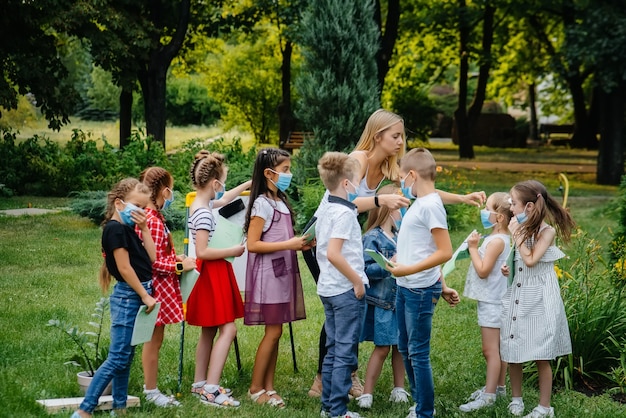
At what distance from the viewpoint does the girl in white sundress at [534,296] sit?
5.29 metres

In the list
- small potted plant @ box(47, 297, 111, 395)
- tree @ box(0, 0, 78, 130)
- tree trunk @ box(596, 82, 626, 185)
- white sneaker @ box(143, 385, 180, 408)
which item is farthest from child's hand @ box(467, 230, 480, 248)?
tree trunk @ box(596, 82, 626, 185)

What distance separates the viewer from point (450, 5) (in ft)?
88.5

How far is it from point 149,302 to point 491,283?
228cm

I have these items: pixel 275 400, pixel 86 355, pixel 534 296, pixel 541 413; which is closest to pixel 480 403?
pixel 541 413

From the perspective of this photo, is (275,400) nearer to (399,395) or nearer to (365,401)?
(365,401)

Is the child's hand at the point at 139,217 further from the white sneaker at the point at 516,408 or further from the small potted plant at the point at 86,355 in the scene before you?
the white sneaker at the point at 516,408

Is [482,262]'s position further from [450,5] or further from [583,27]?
[450,5]

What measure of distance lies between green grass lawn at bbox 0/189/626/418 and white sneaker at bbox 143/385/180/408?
0.22 ft

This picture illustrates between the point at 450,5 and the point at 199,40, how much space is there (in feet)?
27.8

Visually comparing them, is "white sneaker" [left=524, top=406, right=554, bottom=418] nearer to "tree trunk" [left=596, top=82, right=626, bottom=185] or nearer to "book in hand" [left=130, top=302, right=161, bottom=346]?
"book in hand" [left=130, top=302, right=161, bottom=346]

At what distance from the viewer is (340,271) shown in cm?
501

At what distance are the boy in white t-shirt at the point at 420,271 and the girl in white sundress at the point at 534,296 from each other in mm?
685

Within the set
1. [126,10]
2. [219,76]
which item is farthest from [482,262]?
[219,76]

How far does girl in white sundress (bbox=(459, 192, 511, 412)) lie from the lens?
5535mm
